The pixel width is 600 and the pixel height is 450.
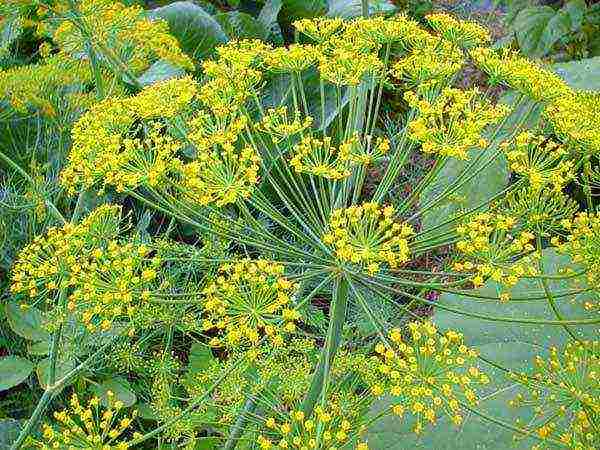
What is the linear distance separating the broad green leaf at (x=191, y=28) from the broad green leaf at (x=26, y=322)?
240 cm

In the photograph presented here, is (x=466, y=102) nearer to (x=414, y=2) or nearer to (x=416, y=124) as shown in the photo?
(x=416, y=124)

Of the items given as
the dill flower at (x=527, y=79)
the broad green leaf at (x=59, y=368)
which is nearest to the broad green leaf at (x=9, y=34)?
the broad green leaf at (x=59, y=368)

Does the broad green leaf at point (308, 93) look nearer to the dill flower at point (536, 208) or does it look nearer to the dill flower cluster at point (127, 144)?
the dill flower cluster at point (127, 144)

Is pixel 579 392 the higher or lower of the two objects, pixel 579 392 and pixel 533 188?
the lower

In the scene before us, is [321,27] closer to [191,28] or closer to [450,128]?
[450,128]

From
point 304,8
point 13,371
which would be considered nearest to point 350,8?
point 304,8

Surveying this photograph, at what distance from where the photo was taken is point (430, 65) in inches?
77.1

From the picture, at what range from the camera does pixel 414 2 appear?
6984 millimetres

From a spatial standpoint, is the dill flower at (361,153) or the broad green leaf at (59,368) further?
the broad green leaf at (59,368)

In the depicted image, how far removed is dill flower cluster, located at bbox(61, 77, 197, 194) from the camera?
175 centimetres

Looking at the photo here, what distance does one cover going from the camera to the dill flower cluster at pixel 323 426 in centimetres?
158

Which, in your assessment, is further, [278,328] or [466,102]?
[466,102]

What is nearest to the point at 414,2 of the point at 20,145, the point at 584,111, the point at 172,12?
the point at 172,12

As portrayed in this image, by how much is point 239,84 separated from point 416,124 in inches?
19.8
